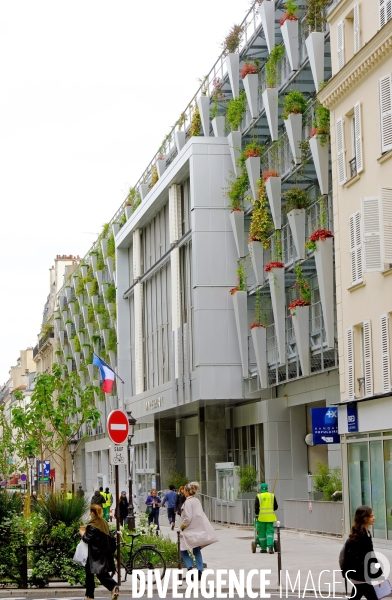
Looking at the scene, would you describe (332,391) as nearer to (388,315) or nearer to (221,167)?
(388,315)

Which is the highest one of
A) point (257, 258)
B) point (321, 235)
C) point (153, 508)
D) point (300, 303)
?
point (257, 258)

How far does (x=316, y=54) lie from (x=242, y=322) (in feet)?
38.3

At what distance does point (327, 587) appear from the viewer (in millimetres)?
18422

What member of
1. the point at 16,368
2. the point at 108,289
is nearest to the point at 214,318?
the point at 108,289

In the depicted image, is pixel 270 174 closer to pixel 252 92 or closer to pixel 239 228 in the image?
pixel 252 92

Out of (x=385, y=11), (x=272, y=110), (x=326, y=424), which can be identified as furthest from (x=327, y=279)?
(x=385, y=11)

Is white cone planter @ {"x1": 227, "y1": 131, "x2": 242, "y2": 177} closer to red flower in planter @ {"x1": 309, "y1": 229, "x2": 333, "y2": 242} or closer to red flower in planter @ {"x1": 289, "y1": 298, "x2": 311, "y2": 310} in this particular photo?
red flower in planter @ {"x1": 289, "y1": 298, "x2": 311, "y2": 310}

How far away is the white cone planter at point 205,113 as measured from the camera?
148 ft

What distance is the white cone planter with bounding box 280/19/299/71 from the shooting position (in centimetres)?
3638

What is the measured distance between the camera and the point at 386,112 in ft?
86.4

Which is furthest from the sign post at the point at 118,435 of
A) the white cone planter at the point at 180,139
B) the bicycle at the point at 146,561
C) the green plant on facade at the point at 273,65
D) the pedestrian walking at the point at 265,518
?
the white cone planter at the point at 180,139

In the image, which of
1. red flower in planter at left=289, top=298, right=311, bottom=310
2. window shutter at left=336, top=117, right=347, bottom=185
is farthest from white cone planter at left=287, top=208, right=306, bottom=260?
window shutter at left=336, top=117, right=347, bottom=185

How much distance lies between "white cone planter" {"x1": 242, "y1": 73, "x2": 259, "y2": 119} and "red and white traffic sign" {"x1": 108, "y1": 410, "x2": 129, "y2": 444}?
913 inches

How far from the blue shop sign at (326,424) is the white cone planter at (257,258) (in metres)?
11.2
